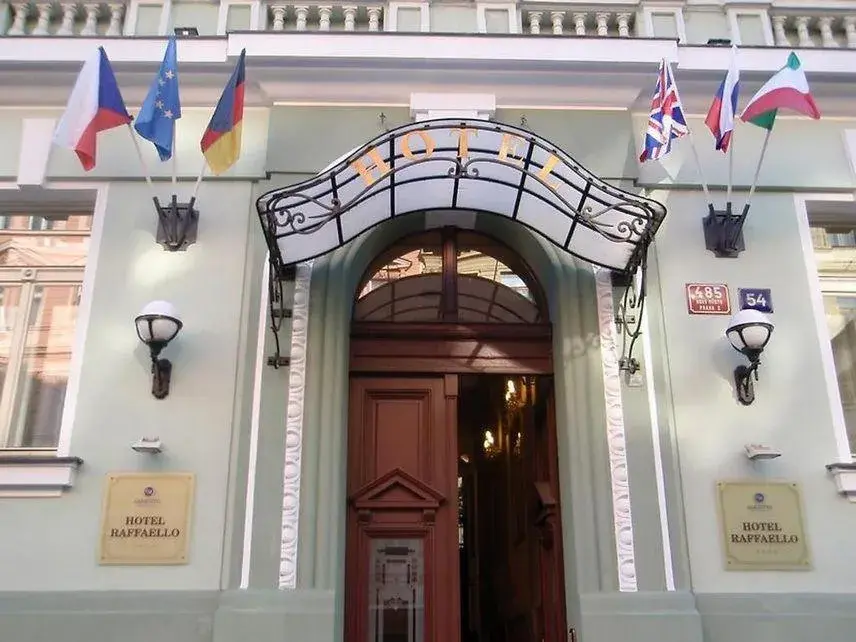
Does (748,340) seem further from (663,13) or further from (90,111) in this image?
(90,111)

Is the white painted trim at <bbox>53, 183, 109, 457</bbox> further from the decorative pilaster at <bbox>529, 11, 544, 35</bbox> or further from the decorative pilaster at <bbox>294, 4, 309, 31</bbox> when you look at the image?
the decorative pilaster at <bbox>529, 11, 544, 35</bbox>

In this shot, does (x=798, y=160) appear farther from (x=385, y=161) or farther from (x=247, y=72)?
(x=247, y=72)

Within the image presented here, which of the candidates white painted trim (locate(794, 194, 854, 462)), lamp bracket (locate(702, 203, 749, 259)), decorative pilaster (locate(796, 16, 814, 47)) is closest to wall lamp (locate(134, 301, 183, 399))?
lamp bracket (locate(702, 203, 749, 259))

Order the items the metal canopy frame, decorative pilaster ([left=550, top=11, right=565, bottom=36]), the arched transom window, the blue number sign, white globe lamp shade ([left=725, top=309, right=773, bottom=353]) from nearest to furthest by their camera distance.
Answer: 1. the metal canopy frame
2. white globe lamp shade ([left=725, top=309, right=773, bottom=353])
3. the blue number sign
4. the arched transom window
5. decorative pilaster ([left=550, top=11, right=565, bottom=36])

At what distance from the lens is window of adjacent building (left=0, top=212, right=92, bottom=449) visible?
20.7ft

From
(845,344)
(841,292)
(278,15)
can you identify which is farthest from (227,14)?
(845,344)

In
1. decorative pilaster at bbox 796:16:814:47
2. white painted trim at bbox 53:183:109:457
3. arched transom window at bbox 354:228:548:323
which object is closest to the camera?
white painted trim at bbox 53:183:109:457

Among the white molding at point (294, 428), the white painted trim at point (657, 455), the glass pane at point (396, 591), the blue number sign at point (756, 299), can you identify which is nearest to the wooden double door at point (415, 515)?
the glass pane at point (396, 591)

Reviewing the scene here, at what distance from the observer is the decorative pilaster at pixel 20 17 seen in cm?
720

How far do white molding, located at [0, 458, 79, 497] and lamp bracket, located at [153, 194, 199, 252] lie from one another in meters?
1.68

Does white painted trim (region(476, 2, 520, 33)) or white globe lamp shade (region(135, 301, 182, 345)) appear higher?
white painted trim (region(476, 2, 520, 33))

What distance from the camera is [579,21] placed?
729 cm

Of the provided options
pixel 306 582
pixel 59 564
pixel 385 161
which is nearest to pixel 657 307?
pixel 385 161

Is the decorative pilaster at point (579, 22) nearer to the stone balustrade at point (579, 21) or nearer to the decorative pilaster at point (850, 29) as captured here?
the stone balustrade at point (579, 21)
